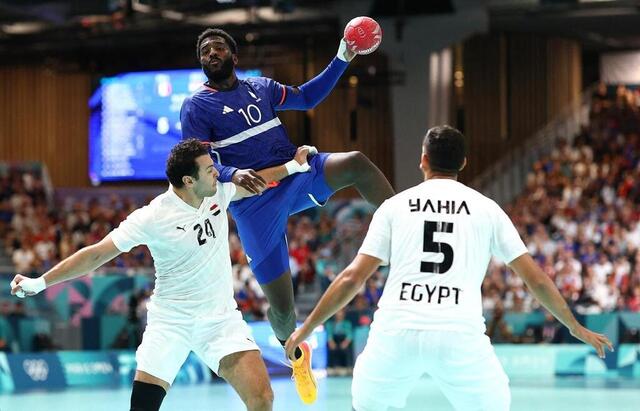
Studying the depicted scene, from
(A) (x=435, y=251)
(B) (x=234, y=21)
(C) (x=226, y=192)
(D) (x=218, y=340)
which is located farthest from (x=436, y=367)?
(B) (x=234, y=21)

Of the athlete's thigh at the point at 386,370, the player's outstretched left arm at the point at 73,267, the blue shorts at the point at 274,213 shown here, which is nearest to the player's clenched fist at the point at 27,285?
the player's outstretched left arm at the point at 73,267

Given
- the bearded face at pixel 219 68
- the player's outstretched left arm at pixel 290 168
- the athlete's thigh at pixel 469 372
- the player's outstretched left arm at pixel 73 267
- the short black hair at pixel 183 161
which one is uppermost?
the bearded face at pixel 219 68

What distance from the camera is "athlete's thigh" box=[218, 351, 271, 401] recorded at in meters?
7.43

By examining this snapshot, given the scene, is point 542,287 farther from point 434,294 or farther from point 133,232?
point 133,232

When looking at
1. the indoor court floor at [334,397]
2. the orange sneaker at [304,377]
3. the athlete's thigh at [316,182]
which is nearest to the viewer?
the athlete's thigh at [316,182]

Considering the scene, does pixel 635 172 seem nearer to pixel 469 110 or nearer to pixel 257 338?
pixel 469 110

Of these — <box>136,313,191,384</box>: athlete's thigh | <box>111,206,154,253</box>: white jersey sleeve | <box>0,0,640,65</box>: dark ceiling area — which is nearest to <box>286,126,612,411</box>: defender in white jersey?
<box>136,313,191,384</box>: athlete's thigh

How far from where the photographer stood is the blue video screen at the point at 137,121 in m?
27.7

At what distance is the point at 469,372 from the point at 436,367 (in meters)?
0.18

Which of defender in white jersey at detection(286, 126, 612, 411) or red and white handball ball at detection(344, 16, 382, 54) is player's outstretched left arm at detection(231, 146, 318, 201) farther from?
defender in white jersey at detection(286, 126, 612, 411)

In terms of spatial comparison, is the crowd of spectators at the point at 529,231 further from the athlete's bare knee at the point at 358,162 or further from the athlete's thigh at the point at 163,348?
the athlete's thigh at the point at 163,348

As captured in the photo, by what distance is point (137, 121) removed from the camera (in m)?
28.0

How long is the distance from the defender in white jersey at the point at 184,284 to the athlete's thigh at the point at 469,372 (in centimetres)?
196

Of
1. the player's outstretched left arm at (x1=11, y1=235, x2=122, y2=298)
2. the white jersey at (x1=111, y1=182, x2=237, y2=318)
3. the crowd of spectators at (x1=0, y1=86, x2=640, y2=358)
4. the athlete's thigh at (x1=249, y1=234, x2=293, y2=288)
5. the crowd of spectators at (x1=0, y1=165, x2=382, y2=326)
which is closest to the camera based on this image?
the player's outstretched left arm at (x1=11, y1=235, x2=122, y2=298)
